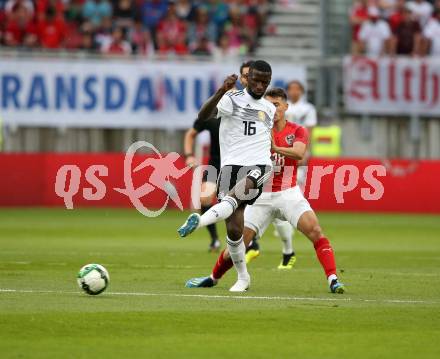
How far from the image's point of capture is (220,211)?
1276 centimetres

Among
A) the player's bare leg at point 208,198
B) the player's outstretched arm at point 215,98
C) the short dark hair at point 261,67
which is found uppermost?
the short dark hair at point 261,67

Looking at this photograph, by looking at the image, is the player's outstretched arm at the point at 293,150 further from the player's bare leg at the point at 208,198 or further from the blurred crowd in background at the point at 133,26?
the blurred crowd in background at the point at 133,26

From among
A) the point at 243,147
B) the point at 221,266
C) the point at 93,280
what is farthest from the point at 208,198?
the point at 93,280

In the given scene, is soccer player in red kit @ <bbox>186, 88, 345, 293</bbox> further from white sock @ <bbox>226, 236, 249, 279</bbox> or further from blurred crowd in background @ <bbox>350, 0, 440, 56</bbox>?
blurred crowd in background @ <bbox>350, 0, 440, 56</bbox>

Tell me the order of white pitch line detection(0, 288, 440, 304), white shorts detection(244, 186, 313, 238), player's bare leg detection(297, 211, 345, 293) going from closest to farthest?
white pitch line detection(0, 288, 440, 304) < player's bare leg detection(297, 211, 345, 293) < white shorts detection(244, 186, 313, 238)

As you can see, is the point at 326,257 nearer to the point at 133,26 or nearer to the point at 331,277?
the point at 331,277

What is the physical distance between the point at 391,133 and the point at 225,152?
70.0 feet

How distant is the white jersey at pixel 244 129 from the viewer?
13227 mm

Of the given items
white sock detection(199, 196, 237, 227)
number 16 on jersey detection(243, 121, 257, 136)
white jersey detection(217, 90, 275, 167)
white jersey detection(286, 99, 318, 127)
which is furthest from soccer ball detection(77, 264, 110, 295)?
white jersey detection(286, 99, 318, 127)

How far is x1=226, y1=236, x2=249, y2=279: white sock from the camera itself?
1328 centimetres

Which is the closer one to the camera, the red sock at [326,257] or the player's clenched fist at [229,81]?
the player's clenched fist at [229,81]

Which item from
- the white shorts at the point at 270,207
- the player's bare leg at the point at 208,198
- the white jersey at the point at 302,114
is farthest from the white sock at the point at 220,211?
the white jersey at the point at 302,114

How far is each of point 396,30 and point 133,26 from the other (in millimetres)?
7004

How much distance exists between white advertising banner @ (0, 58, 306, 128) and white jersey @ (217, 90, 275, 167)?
18.9 m
